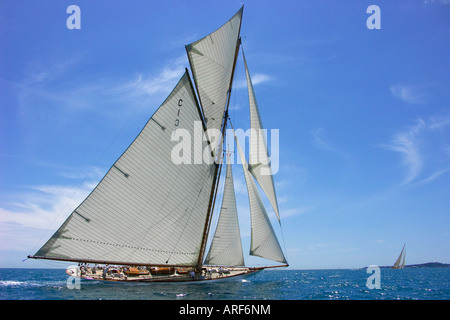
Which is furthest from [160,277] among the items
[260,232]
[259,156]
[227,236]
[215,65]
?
[215,65]

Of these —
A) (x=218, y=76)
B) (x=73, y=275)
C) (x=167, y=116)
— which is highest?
(x=218, y=76)

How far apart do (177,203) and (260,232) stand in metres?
9.63

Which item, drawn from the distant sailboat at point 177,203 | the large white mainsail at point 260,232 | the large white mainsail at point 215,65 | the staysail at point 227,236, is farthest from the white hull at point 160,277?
the large white mainsail at point 215,65

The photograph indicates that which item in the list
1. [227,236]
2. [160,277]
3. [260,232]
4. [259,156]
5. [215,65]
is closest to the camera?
[160,277]

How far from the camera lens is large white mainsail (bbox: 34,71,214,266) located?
24750 millimetres

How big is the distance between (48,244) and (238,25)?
86.8 feet

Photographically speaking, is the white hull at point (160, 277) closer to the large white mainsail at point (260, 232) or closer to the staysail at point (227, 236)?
the staysail at point (227, 236)

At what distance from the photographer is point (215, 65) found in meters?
31.4

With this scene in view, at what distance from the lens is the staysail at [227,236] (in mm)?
31609

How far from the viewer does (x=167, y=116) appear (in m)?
27.8

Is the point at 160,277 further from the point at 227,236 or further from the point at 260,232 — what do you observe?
the point at 260,232
